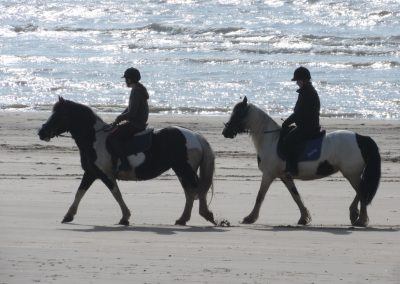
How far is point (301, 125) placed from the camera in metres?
13.7

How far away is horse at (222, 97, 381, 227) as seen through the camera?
1345 centimetres

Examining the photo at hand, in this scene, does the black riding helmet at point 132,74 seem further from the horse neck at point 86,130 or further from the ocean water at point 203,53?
the ocean water at point 203,53

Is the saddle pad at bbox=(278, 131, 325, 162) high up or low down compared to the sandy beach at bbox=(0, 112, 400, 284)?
up

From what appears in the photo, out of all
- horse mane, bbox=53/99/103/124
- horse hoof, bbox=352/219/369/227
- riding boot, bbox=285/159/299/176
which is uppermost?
horse mane, bbox=53/99/103/124

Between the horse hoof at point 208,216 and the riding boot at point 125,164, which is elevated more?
the riding boot at point 125,164

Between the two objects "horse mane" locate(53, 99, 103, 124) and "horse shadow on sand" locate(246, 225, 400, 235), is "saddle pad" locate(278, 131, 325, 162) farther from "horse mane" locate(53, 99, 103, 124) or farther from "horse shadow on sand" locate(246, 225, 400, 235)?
"horse mane" locate(53, 99, 103, 124)

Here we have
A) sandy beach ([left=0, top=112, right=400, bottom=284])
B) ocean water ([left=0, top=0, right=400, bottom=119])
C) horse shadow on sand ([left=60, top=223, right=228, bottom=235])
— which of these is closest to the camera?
sandy beach ([left=0, top=112, right=400, bottom=284])

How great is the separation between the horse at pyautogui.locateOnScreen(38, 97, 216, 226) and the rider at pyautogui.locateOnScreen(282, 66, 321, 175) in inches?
36.4

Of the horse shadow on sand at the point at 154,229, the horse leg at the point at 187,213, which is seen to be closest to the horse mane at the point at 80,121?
the horse shadow on sand at the point at 154,229

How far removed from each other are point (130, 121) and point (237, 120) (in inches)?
51.9

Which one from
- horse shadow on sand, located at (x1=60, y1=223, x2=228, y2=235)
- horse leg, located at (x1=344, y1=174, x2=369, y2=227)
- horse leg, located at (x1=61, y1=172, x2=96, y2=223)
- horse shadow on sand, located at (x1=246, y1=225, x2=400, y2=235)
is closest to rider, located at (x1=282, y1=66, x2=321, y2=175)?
horse leg, located at (x1=344, y1=174, x2=369, y2=227)

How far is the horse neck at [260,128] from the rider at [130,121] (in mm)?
1313

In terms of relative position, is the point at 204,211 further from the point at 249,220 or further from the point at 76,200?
the point at 76,200

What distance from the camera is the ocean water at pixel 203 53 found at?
30609 millimetres
